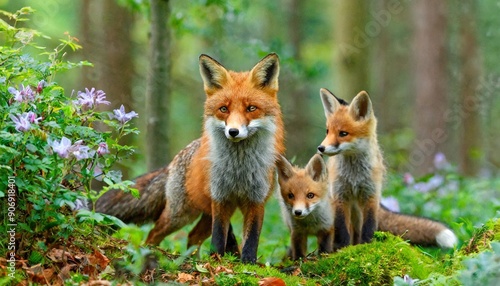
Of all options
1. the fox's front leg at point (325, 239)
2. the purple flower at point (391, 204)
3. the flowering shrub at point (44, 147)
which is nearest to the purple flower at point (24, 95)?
the flowering shrub at point (44, 147)

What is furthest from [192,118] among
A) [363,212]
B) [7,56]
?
[7,56]

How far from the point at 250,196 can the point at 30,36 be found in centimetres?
224

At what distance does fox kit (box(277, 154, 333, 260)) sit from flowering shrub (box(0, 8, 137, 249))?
185 centimetres

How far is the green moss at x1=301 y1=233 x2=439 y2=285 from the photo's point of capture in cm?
515

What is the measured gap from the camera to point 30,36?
4871 millimetres

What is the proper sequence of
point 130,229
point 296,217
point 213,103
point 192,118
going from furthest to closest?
point 192,118 < point 296,217 < point 213,103 < point 130,229

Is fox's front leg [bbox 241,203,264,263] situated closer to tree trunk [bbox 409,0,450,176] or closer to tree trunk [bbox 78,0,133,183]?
tree trunk [bbox 78,0,133,183]

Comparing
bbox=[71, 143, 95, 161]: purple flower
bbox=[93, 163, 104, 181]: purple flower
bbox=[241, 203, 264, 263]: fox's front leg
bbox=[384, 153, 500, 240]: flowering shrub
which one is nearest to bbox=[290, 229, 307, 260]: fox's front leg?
bbox=[241, 203, 264, 263]: fox's front leg

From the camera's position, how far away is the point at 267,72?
5684mm

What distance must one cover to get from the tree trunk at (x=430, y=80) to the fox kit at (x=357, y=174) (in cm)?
948

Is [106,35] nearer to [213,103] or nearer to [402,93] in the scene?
[213,103]

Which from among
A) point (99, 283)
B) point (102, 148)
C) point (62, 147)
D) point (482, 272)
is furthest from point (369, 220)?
point (62, 147)

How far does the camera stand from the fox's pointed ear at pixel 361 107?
21.5ft

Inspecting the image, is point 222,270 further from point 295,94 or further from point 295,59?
point 295,94
